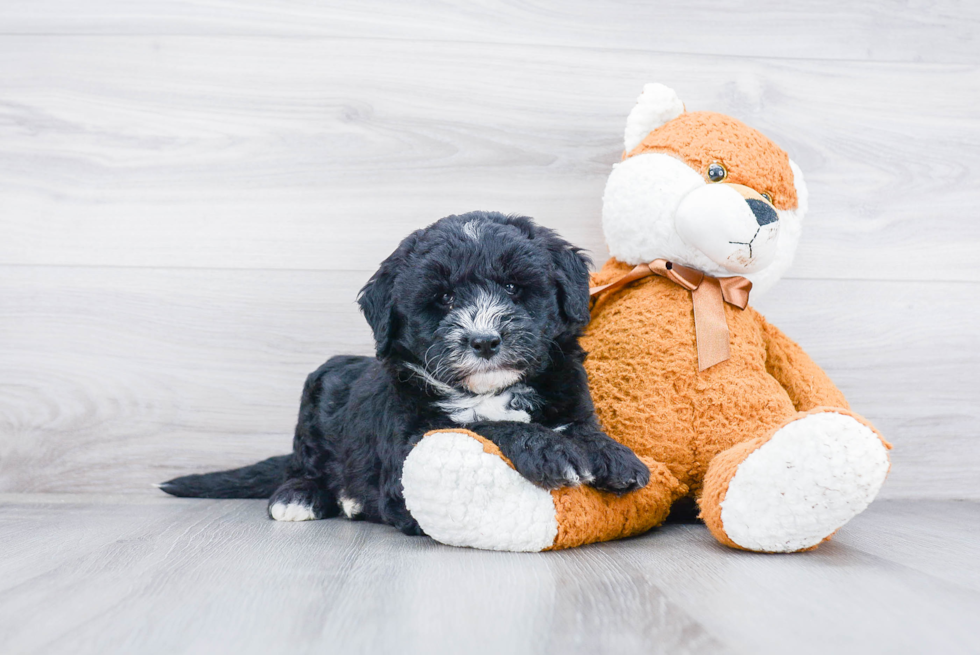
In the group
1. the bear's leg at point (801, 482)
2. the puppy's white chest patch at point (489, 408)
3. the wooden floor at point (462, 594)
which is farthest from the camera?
the puppy's white chest patch at point (489, 408)

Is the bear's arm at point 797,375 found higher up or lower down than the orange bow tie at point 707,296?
lower down

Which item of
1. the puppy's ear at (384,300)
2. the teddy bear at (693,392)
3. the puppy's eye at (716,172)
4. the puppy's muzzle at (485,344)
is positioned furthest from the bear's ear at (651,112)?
the puppy's muzzle at (485,344)

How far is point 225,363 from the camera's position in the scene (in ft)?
6.94

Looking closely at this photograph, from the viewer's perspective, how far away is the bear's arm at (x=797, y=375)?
5.50 ft

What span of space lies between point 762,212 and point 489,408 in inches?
27.3

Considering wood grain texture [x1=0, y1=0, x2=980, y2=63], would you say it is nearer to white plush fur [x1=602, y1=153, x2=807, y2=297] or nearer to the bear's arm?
white plush fur [x1=602, y1=153, x2=807, y2=297]

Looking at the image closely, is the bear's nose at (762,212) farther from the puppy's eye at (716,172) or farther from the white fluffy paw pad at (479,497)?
the white fluffy paw pad at (479,497)

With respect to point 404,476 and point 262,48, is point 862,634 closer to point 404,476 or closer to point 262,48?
point 404,476

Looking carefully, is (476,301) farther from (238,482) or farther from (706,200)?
(238,482)

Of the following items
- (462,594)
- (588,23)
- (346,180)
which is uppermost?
(588,23)

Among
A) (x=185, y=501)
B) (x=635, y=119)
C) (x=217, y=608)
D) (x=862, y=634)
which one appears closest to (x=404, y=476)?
(x=217, y=608)

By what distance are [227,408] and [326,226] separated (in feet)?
1.87

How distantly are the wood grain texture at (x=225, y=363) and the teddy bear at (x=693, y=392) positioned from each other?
54cm

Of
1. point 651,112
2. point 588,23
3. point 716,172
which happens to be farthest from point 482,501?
point 588,23
